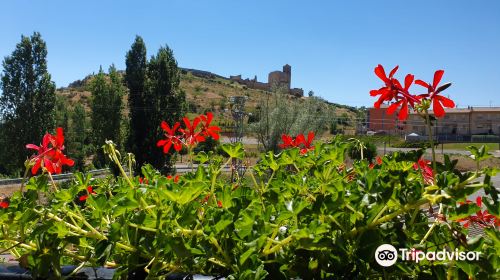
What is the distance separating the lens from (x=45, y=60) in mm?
18078

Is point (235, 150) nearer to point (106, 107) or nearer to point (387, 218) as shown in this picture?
point (387, 218)

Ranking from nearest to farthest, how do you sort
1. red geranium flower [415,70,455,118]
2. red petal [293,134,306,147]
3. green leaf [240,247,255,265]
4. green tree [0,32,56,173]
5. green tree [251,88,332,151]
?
green leaf [240,247,255,265]
red geranium flower [415,70,455,118]
red petal [293,134,306,147]
green tree [0,32,56,173]
green tree [251,88,332,151]

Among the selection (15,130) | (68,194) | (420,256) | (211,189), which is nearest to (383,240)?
(420,256)

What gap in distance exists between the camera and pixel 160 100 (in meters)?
18.2

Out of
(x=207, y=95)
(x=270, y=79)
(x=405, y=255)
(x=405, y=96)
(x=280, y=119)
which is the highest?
(x=270, y=79)

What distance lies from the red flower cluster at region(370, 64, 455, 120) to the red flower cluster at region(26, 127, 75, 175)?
1.90 ft

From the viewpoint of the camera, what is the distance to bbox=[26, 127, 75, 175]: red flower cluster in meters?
0.75

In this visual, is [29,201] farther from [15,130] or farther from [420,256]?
[15,130]

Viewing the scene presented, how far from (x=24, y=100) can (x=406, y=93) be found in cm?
1945

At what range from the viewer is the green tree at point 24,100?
17453 millimetres

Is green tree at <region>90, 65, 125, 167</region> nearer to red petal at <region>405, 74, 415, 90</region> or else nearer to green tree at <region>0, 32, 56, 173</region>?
green tree at <region>0, 32, 56, 173</region>

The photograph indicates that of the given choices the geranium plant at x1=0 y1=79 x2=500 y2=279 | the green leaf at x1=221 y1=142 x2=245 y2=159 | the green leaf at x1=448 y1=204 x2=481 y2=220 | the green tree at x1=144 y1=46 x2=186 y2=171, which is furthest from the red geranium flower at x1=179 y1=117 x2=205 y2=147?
the green tree at x1=144 y1=46 x2=186 y2=171

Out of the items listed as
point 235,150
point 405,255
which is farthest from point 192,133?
point 405,255

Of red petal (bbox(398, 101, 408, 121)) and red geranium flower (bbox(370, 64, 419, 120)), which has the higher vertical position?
red geranium flower (bbox(370, 64, 419, 120))
